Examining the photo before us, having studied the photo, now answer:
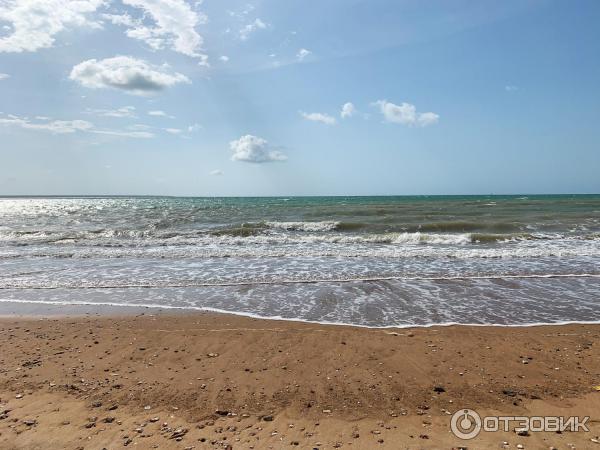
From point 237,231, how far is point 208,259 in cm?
929

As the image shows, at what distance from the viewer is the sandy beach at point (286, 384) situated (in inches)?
142

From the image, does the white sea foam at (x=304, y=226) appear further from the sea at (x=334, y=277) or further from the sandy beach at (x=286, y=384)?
the sandy beach at (x=286, y=384)

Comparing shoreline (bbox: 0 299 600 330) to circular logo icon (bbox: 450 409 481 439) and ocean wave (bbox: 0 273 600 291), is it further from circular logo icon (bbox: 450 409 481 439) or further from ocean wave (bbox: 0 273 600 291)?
circular logo icon (bbox: 450 409 481 439)

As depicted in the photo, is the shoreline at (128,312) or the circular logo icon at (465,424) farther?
the shoreline at (128,312)

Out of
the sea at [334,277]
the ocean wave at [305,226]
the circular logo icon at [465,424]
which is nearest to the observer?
the circular logo icon at [465,424]

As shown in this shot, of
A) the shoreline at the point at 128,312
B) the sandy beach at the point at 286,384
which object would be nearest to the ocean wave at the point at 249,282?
the shoreline at the point at 128,312

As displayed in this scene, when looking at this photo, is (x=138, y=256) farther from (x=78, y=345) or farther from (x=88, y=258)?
(x=78, y=345)

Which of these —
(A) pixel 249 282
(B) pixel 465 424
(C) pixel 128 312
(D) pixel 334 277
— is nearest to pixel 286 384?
(B) pixel 465 424

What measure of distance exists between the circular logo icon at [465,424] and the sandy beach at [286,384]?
7cm

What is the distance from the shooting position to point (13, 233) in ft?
80.9

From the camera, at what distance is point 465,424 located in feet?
12.3

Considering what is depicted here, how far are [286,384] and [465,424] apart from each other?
2.05m

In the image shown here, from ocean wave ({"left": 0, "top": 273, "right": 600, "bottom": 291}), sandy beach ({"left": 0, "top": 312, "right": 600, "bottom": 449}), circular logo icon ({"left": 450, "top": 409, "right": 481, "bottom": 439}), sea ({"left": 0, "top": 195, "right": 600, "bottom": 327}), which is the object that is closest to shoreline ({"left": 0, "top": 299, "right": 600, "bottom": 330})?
sea ({"left": 0, "top": 195, "right": 600, "bottom": 327})

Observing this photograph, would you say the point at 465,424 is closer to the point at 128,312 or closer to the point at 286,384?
the point at 286,384
